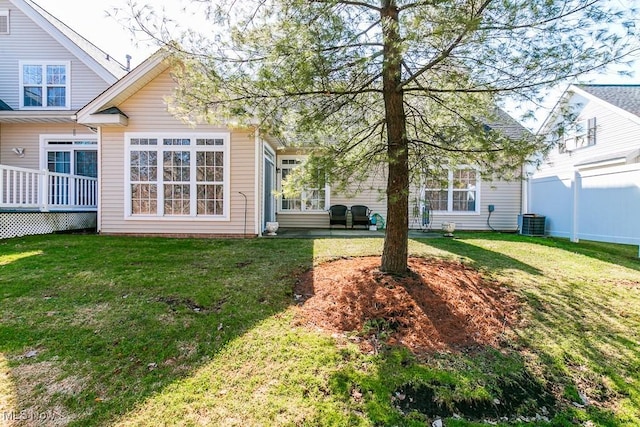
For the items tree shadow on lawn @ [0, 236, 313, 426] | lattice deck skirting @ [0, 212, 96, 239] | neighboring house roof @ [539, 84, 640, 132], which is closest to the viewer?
tree shadow on lawn @ [0, 236, 313, 426]

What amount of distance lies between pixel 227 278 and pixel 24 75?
12462 mm

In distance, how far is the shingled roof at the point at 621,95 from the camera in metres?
13.4

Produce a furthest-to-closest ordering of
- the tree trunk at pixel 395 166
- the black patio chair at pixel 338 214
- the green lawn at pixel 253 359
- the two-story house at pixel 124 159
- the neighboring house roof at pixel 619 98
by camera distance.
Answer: the neighboring house roof at pixel 619 98, the black patio chair at pixel 338 214, the two-story house at pixel 124 159, the tree trunk at pixel 395 166, the green lawn at pixel 253 359

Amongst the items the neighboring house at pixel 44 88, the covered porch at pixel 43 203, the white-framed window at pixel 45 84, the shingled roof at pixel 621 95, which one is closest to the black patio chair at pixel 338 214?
the covered porch at pixel 43 203

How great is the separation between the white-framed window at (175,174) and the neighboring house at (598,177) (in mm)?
7485

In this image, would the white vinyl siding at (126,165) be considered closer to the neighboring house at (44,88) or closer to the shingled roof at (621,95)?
the neighboring house at (44,88)

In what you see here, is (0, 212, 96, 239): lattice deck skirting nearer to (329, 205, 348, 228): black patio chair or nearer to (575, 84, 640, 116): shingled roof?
(329, 205, 348, 228): black patio chair

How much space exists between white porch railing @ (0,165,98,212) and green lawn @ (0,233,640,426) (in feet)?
14.5

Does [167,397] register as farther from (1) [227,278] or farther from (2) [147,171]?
(2) [147,171]

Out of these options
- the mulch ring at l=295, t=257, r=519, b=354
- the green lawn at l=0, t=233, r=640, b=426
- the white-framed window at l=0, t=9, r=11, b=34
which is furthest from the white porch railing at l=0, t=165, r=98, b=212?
the mulch ring at l=295, t=257, r=519, b=354

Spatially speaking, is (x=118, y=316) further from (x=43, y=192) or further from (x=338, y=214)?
(x=338, y=214)

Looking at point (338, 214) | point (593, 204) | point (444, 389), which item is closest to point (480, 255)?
point (444, 389)

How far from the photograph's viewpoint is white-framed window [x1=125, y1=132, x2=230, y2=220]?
9.32 m

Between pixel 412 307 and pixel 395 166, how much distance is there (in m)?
1.93
